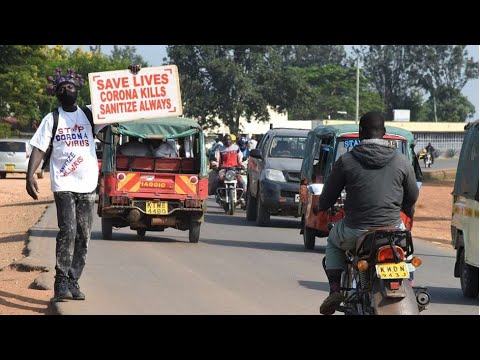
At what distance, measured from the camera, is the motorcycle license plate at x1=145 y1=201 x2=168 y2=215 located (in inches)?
704

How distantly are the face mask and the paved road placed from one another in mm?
1943

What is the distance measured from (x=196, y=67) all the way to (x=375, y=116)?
77.9m

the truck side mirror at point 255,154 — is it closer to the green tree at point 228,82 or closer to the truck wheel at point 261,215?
the truck wheel at point 261,215

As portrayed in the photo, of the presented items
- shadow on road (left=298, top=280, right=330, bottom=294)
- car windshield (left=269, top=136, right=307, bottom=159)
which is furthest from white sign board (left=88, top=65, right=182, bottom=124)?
car windshield (left=269, top=136, right=307, bottom=159)

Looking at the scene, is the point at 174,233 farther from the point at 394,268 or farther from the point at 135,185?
the point at 394,268

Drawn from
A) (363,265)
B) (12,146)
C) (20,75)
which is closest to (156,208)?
(363,265)

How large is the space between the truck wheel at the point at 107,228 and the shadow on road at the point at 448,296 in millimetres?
6889

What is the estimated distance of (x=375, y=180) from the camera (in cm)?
803

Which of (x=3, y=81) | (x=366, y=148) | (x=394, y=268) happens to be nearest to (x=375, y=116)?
(x=366, y=148)

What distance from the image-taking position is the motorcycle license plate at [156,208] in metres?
17.9

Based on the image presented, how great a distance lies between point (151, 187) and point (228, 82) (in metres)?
67.0

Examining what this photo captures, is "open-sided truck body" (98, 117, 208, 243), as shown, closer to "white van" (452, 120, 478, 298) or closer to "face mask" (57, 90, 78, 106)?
"white van" (452, 120, 478, 298)

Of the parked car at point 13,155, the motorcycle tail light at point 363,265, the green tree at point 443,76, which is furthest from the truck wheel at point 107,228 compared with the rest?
the green tree at point 443,76

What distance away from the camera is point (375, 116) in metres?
8.12
